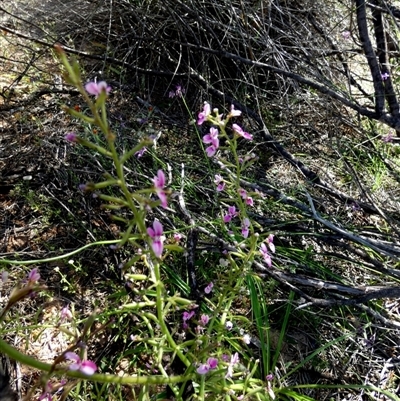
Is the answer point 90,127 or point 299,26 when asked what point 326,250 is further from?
point 299,26

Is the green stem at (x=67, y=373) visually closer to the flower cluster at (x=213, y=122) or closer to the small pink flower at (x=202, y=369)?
the small pink flower at (x=202, y=369)

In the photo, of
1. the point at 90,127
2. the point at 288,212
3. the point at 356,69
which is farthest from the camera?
the point at 356,69

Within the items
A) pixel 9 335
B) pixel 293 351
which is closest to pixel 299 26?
pixel 293 351

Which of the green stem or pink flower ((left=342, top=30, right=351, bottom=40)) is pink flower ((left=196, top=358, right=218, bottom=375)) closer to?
the green stem

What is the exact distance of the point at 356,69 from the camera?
3027 mm

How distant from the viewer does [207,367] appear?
40.0 inches

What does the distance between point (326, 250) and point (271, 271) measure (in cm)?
40

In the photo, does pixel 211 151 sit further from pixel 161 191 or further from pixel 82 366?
pixel 82 366

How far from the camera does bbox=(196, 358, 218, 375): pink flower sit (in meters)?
1.00

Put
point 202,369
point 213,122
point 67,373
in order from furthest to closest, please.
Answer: point 213,122
point 202,369
point 67,373

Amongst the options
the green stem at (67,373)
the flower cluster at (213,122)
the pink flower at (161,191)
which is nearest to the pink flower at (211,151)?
the flower cluster at (213,122)

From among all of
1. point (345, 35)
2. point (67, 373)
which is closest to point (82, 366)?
point (67, 373)

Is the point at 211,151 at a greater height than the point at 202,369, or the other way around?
the point at 211,151

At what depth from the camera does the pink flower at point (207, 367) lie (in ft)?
3.28
